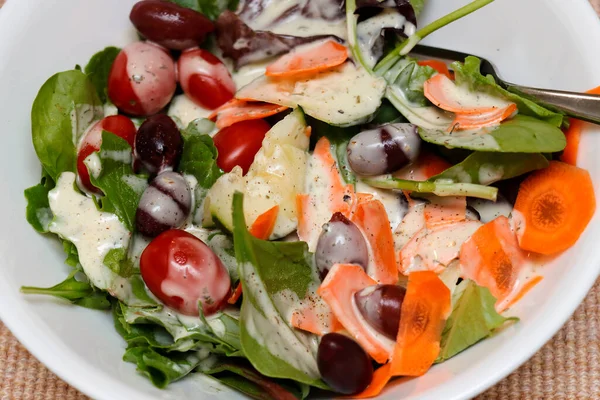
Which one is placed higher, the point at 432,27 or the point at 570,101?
the point at 432,27

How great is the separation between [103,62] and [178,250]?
60 cm

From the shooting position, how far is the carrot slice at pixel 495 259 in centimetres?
137

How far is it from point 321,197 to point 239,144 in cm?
23

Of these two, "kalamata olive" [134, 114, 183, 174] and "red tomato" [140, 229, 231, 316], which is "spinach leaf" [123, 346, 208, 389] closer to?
"red tomato" [140, 229, 231, 316]

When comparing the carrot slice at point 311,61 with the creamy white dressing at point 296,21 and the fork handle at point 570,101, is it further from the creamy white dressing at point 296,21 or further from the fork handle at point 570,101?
the fork handle at point 570,101

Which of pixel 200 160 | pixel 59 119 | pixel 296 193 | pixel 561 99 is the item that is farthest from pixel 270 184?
pixel 561 99

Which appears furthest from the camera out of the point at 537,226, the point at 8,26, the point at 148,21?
the point at 148,21

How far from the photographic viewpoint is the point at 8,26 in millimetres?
1504

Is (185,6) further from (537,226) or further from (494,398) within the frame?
(494,398)

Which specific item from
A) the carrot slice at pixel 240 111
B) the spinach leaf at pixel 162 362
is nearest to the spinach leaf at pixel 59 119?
the carrot slice at pixel 240 111

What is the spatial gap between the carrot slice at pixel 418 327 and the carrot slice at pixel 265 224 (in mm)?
335

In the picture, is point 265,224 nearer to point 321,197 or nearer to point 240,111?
point 321,197

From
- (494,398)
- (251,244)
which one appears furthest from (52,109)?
(494,398)

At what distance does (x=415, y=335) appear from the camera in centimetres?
127
